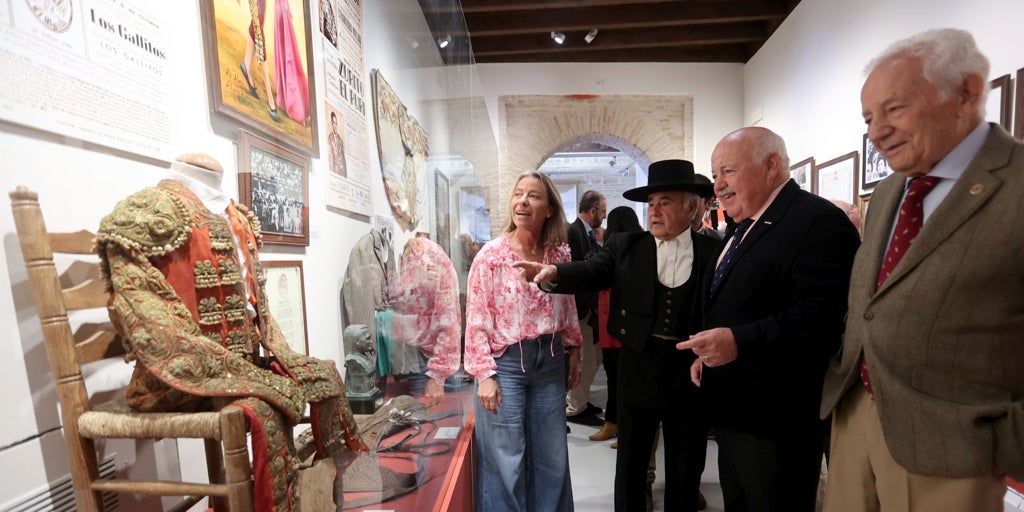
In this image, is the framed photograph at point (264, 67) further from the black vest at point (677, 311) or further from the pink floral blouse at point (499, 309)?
the black vest at point (677, 311)

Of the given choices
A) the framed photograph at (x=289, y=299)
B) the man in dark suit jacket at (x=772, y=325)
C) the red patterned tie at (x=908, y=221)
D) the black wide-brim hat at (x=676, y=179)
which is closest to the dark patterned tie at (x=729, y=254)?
the man in dark suit jacket at (x=772, y=325)

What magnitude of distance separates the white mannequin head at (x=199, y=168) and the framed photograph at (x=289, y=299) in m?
0.45

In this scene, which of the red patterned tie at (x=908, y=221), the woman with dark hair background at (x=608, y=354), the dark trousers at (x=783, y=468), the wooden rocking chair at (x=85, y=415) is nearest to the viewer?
the wooden rocking chair at (x=85, y=415)

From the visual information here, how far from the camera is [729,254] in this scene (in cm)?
165

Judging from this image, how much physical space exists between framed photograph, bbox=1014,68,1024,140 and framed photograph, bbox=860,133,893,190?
41.2 inches

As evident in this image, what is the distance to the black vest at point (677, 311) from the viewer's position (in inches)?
75.2

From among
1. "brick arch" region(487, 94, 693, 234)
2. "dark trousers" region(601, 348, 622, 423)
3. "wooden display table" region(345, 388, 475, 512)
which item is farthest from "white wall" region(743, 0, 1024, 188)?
"wooden display table" region(345, 388, 475, 512)

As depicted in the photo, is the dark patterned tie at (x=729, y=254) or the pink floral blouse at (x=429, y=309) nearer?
the dark patterned tie at (x=729, y=254)

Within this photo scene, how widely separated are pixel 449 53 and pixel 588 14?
361 centimetres

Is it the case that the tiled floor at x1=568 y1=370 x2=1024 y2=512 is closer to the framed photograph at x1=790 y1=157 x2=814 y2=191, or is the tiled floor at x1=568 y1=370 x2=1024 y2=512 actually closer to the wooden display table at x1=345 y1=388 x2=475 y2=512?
the wooden display table at x1=345 y1=388 x2=475 y2=512

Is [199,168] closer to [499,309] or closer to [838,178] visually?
[499,309]

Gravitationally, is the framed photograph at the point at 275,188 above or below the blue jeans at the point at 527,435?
above

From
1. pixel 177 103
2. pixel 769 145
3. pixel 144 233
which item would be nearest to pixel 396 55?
pixel 177 103

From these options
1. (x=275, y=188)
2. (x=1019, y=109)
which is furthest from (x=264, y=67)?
(x=1019, y=109)
